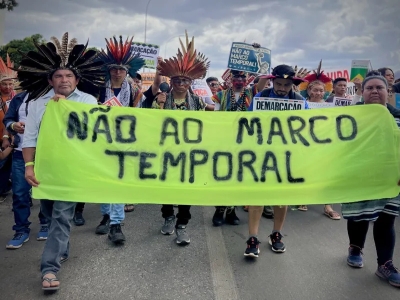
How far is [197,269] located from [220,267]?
242 millimetres

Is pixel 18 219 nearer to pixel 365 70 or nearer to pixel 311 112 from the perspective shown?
pixel 311 112

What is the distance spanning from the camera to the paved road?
10.5 ft

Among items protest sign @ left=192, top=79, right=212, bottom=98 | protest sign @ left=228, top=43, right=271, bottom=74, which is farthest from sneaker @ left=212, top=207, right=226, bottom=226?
protest sign @ left=192, top=79, right=212, bottom=98

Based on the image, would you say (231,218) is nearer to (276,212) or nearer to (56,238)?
(276,212)

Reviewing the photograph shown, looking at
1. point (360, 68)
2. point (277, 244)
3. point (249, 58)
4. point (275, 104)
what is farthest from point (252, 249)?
point (360, 68)

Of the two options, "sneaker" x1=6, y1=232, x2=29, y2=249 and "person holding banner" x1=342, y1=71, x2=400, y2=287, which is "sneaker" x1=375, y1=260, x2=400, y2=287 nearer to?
"person holding banner" x1=342, y1=71, x2=400, y2=287

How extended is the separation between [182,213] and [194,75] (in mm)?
1719

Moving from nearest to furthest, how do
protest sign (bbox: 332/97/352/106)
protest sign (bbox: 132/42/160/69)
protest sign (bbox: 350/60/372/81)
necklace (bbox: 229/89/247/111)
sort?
1. necklace (bbox: 229/89/247/111)
2. protest sign (bbox: 332/97/352/106)
3. protest sign (bbox: 350/60/372/81)
4. protest sign (bbox: 132/42/160/69)

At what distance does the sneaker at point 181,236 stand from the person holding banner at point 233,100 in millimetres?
856

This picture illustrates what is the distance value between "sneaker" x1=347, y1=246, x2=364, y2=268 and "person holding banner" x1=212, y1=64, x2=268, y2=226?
66.8 inches

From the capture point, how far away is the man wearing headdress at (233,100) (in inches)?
202

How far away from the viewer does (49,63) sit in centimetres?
350

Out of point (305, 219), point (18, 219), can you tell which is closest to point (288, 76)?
point (305, 219)

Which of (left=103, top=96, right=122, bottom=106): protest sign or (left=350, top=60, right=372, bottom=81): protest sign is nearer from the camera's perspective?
(left=103, top=96, right=122, bottom=106): protest sign
